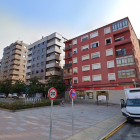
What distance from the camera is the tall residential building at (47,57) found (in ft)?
118

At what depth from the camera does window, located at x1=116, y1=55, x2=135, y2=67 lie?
21.5 metres

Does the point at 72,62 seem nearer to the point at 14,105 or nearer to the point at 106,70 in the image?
the point at 106,70

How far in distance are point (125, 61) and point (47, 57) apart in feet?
80.3

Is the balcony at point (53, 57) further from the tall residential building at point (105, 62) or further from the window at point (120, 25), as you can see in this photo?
the window at point (120, 25)

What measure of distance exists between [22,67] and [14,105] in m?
43.8

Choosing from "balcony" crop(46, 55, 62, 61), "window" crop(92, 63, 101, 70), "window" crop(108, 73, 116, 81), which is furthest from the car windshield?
"balcony" crop(46, 55, 62, 61)

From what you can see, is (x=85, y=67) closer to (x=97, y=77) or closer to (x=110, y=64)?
(x=97, y=77)

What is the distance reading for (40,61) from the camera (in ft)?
131

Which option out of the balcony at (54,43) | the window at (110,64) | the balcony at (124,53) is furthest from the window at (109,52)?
the balcony at (54,43)

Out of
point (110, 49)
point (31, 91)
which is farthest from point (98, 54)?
point (31, 91)

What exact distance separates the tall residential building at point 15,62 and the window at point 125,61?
4326 centimetres

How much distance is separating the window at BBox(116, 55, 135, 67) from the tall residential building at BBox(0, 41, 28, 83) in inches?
1703

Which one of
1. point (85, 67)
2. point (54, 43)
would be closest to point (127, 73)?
point (85, 67)

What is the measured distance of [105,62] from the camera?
2498 cm
